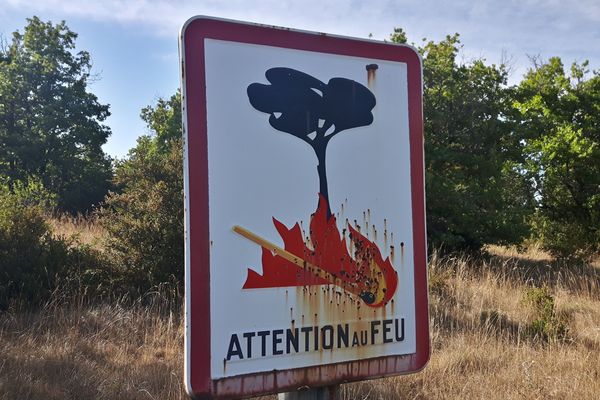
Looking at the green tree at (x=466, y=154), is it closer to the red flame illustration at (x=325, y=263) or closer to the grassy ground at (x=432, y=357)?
the grassy ground at (x=432, y=357)

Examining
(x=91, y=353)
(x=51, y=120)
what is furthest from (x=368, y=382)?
(x=51, y=120)

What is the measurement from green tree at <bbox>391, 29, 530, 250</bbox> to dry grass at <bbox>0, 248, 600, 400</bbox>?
4825mm

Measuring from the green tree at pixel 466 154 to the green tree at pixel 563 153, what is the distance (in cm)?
135

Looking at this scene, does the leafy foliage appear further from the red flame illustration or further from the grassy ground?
the red flame illustration

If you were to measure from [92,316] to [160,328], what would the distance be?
2.65ft

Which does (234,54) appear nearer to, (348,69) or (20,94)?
(348,69)

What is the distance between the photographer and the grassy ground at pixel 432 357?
344 centimetres

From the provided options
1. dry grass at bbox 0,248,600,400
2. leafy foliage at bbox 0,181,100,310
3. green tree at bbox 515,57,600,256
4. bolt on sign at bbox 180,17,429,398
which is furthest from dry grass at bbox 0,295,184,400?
green tree at bbox 515,57,600,256

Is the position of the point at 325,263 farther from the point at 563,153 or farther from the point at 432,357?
the point at 563,153

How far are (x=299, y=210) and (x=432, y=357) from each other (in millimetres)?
2986

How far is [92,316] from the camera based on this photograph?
5.08 metres

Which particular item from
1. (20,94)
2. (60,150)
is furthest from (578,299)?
(20,94)

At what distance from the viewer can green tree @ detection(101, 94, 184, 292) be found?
6.38 m

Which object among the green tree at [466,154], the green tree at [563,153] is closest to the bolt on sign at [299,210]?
the green tree at [466,154]
